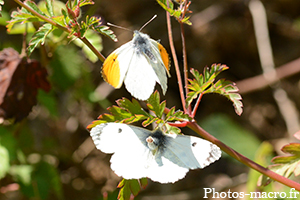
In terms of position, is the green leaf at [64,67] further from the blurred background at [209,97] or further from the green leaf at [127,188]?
the green leaf at [127,188]

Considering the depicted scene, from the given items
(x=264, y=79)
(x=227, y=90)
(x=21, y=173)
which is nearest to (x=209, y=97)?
(x=264, y=79)

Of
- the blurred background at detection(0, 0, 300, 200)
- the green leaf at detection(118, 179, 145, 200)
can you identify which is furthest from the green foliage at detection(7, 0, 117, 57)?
the blurred background at detection(0, 0, 300, 200)

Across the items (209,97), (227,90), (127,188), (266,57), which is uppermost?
(227,90)

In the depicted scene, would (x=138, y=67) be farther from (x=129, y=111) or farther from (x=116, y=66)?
(x=129, y=111)

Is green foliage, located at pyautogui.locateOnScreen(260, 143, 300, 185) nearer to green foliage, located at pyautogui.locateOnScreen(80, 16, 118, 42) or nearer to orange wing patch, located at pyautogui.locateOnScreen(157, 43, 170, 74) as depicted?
orange wing patch, located at pyautogui.locateOnScreen(157, 43, 170, 74)

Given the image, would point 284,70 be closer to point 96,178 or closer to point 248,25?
point 248,25

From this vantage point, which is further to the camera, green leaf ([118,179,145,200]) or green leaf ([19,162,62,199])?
green leaf ([19,162,62,199])

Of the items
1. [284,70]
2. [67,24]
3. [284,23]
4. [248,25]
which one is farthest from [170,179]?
[284,23]
